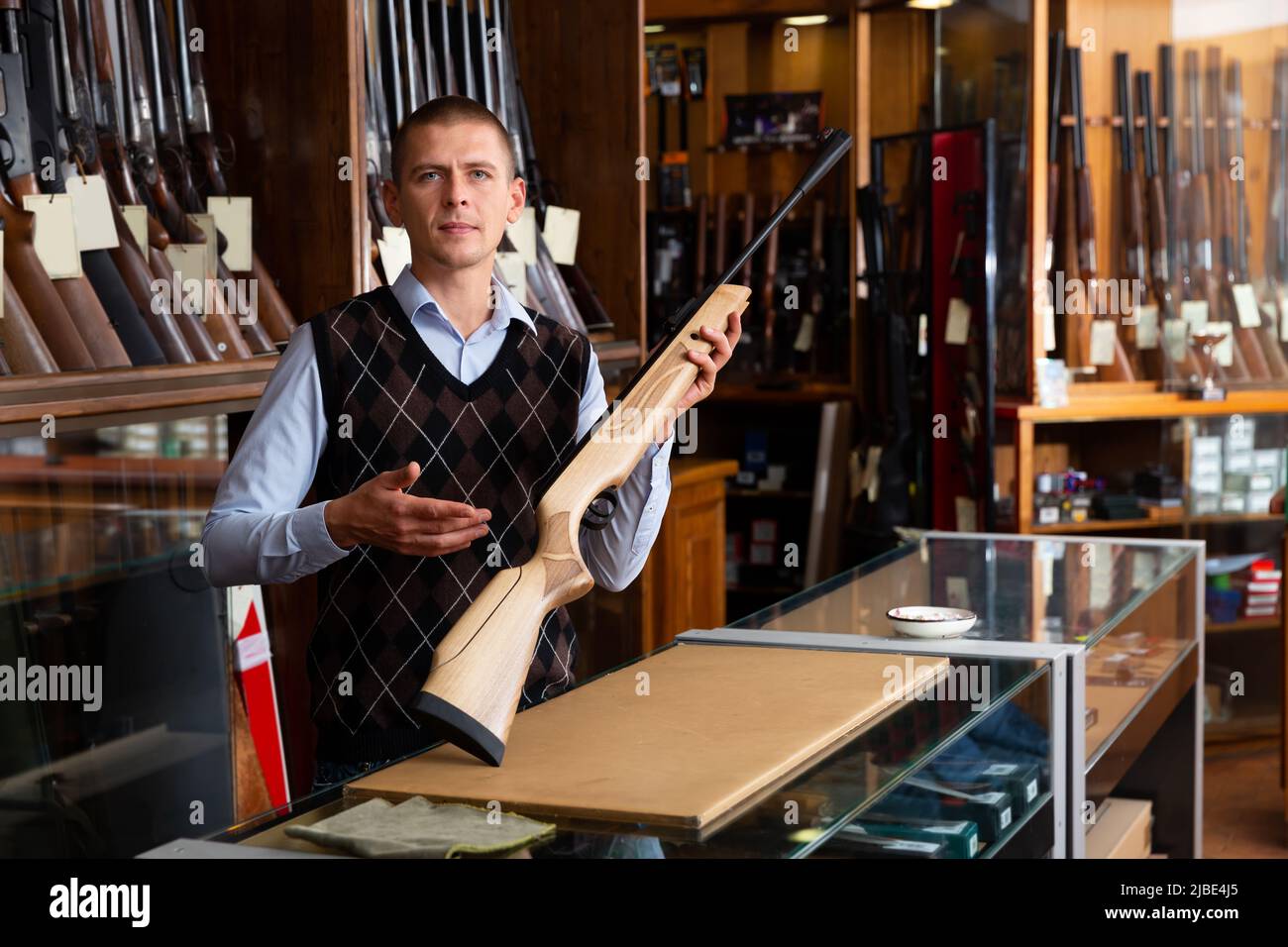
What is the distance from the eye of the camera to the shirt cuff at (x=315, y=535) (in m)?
1.72

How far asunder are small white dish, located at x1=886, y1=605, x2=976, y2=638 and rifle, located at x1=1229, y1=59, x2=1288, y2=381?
341 cm

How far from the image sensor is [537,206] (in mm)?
3619

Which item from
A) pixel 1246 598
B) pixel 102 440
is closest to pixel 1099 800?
pixel 102 440

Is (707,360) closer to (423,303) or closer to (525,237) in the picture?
(423,303)

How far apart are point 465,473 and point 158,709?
1.23 metres

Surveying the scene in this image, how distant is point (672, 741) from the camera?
157 centimetres

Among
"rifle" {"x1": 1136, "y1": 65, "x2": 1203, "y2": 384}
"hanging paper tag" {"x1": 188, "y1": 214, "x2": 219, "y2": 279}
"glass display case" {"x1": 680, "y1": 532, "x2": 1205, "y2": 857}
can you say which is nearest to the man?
"glass display case" {"x1": 680, "y1": 532, "x2": 1205, "y2": 857}

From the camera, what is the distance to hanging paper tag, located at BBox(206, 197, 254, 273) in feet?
Answer: 8.89

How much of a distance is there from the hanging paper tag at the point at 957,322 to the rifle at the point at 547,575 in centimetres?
284

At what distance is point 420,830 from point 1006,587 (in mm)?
1635

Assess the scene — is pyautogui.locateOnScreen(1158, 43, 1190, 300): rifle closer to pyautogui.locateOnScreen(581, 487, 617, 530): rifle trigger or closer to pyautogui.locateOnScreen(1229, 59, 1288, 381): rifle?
pyautogui.locateOnScreen(1229, 59, 1288, 381): rifle

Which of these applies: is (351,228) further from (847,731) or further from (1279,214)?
(1279,214)

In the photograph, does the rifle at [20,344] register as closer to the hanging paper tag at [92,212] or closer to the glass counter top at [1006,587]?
the hanging paper tag at [92,212]

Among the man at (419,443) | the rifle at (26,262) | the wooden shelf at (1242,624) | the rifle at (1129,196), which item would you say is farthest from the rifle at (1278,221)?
the rifle at (26,262)
